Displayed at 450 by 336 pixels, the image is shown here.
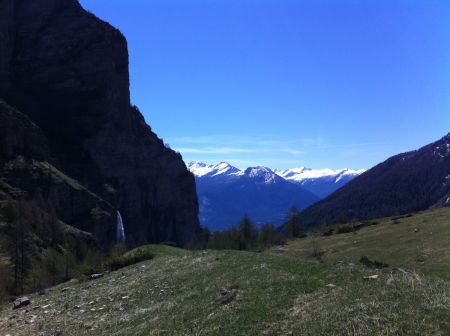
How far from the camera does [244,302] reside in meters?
20.8

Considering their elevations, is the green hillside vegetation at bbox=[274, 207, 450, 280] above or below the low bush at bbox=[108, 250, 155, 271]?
below

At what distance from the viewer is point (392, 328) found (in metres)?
14.0

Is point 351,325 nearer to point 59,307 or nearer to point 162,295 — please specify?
point 162,295

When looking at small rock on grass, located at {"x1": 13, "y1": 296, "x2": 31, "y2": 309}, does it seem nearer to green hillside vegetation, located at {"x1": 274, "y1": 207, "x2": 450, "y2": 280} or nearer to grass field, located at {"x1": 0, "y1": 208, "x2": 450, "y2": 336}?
grass field, located at {"x1": 0, "y1": 208, "x2": 450, "y2": 336}

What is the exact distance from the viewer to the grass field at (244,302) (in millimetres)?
15344

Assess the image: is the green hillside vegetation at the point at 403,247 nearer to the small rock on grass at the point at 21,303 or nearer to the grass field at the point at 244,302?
the grass field at the point at 244,302

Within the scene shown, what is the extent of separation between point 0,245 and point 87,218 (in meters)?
85.0

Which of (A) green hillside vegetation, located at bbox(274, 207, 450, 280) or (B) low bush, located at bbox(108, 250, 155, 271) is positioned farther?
(A) green hillside vegetation, located at bbox(274, 207, 450, 280)

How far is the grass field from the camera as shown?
15.3m

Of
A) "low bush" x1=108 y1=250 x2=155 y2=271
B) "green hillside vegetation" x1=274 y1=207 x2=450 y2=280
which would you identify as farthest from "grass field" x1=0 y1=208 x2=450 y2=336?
"green hillside vegetation" x1=274 y1=207 x2=450 y2=280

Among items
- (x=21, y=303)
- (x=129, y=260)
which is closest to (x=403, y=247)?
(x=129, y=260)

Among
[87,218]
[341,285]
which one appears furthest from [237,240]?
[341,285]

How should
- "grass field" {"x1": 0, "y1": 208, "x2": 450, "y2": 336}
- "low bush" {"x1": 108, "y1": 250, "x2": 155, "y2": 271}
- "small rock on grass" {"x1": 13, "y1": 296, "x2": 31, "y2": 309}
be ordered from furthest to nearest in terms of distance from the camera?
"low bush" {"x1": 108, "y1": 250, "x2": 155, "y2": 271} → "small rock on grass" {"x1": 13, "y1": 296, "x2": 31, "y2": 309} → "grass field" {"x1": 0, "y1": 208, "x2": 450, "y2": 336}

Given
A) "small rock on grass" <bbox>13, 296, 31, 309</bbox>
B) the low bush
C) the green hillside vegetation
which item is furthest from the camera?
the green hillside vegetation
